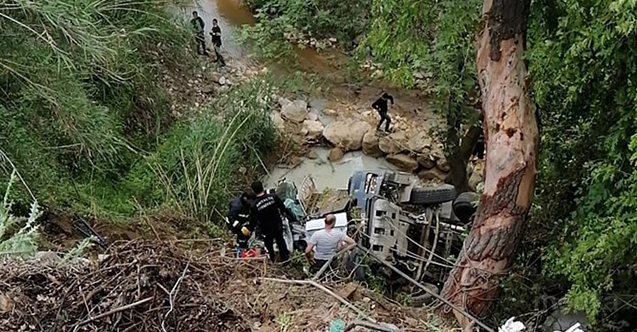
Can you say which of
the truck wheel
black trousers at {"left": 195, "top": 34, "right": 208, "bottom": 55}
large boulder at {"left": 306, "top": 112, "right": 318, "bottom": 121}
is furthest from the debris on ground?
black trousers at {"left": 195, "top": 34, "right": 208, "bottom": 55}

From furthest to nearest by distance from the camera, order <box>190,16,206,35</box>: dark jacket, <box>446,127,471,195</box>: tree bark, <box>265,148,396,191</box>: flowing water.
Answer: <box>190,16,206,35</box>: dark jacket < <box>265,148,396,191</box>: flowing water < <box>446,127,471,195</box>: tree bark

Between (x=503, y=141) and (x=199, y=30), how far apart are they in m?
8.80

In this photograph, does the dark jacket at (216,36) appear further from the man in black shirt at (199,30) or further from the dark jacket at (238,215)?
the dark jacket at (238,215)

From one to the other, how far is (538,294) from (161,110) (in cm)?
737

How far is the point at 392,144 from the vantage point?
1224 centimetres

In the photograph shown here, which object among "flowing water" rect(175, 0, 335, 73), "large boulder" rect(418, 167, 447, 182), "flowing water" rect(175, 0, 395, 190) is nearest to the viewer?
"flowing water" rect(175, 0, 395, 190)

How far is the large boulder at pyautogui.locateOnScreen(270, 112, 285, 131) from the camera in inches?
477

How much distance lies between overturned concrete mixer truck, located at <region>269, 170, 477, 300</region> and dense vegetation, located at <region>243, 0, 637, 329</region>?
3.83ft

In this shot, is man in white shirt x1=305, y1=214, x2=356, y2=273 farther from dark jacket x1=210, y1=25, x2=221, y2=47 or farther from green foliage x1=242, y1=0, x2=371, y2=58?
dark jacket x1=210, y1=25, x2=221, y2=47

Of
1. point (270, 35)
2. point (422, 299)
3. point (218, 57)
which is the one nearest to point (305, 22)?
point (270, 35)

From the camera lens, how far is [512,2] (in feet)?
17.4

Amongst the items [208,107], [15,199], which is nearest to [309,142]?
[208,107]

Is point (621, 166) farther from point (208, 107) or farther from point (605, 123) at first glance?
point (208, 107)

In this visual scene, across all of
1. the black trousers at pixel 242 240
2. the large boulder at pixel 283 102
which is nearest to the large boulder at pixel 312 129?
the large boulder at pixel 283 102
